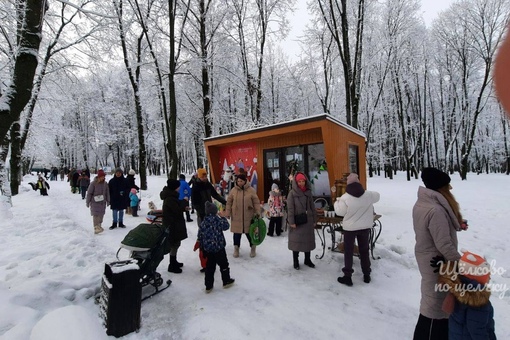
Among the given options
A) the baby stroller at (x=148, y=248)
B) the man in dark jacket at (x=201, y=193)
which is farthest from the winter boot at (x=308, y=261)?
the man in dark jacket at (x=201, y=193)

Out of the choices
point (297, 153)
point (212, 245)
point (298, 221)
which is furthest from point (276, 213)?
point (212, 245)

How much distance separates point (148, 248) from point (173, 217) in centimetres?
97

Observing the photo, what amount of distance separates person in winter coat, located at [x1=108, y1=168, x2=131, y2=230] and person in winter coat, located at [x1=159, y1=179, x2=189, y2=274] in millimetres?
4329

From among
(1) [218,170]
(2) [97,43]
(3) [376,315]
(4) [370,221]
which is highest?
(2) [97,43]

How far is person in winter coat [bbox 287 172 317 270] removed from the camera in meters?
5.10

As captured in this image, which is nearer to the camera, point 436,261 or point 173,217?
point 436,261

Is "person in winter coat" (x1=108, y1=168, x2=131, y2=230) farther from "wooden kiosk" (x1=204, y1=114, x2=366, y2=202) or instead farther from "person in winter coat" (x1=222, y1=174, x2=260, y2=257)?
"person in winter coat" (x1=222, y1=174, x2=260, y2=257)

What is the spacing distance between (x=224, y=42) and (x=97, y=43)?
333 inches

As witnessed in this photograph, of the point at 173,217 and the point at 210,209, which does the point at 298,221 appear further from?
the point at 173,217

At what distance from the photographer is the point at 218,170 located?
41.5 ft

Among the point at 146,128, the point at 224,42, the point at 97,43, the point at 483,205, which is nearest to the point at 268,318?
the point at 483,205

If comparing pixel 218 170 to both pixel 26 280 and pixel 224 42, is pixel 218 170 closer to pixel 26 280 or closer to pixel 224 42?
pixel 26 280

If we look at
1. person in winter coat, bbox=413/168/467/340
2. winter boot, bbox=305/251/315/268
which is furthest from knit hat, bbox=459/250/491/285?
winter boot, bbox=305/251/315/268

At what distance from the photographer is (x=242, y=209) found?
589 centimetres
